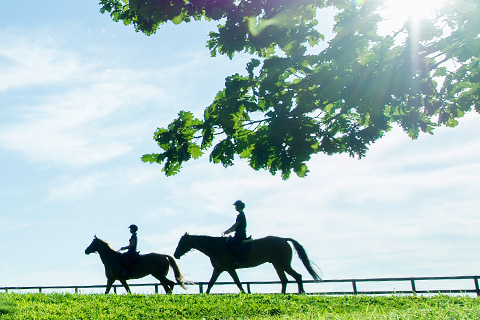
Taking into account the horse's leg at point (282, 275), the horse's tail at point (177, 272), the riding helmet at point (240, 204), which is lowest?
the horse's leg at point (282, 275)

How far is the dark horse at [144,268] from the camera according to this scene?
20.7 m

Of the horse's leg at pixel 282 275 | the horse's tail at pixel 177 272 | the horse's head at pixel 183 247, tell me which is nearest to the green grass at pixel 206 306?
the horse's leg at pixel 282 275

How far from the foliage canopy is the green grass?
465 centimetres

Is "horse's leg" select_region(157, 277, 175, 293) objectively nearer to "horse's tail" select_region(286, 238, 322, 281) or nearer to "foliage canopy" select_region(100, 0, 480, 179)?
"horse's tail" select_region(286, 238, 322, 281)

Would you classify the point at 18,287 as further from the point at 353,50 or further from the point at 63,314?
the point at 353,50

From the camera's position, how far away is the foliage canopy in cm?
746

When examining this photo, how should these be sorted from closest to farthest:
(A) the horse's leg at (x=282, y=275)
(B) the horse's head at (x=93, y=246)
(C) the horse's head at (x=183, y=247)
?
1. (A) the horse's leg at (x=282, y=275)
2. (C) the horse's head at (x=183, y=247)
3. (B) the horse's head at (x=93, y=246)

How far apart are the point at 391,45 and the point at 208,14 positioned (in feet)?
9.96

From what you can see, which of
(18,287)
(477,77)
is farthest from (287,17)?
(18,287)

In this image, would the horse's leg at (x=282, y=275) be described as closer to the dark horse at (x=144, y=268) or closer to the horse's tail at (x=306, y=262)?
the horse's tail at (x=306, y=262)

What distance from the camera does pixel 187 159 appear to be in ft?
28.8

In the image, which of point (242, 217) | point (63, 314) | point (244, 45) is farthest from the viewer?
point (242, 217)

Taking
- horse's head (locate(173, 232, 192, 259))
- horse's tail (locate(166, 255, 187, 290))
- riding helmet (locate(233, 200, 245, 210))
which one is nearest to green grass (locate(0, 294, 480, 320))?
riding helmet (locate(233, 200, 245, 210))

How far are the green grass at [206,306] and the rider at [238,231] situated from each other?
2784mm
